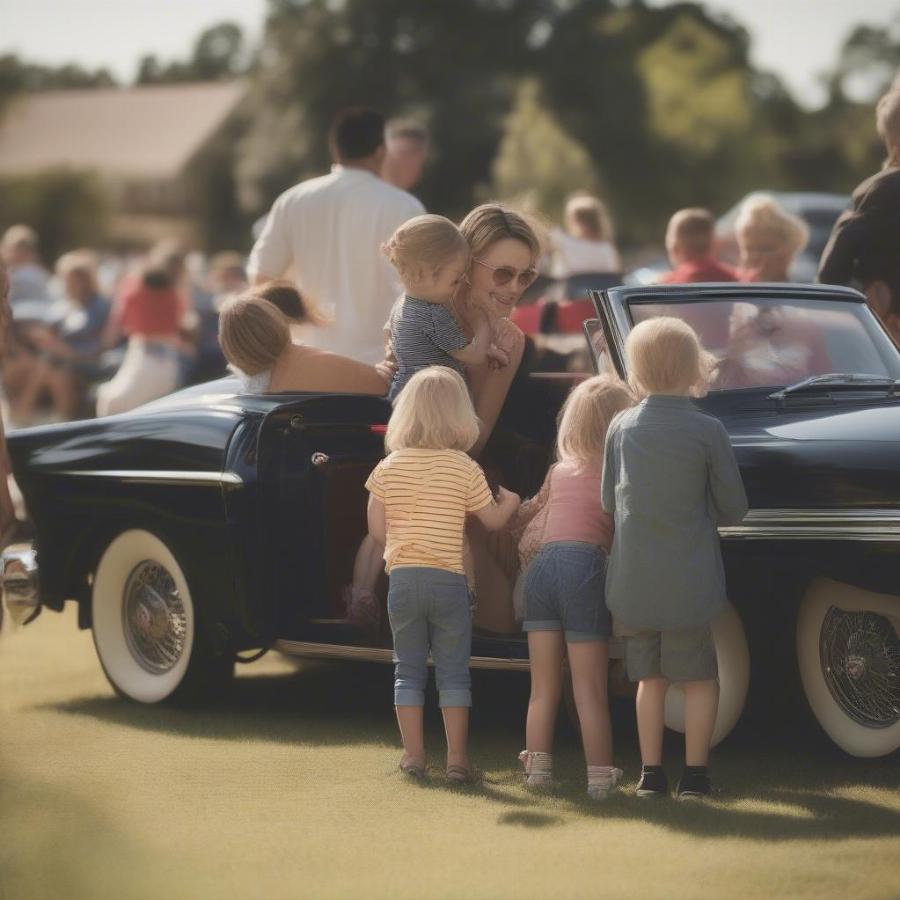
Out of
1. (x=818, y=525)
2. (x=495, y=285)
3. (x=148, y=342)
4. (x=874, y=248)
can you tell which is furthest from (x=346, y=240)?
(x=148, y=342)

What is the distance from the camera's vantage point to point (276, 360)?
7.32 meters

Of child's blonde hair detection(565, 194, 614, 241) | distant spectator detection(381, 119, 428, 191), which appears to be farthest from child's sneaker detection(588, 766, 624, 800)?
child's blonde hair detection(565, 194, 614, 241)

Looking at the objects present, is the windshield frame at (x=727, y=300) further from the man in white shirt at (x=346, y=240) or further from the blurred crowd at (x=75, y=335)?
the blurred crowd at (x=75, y=335)

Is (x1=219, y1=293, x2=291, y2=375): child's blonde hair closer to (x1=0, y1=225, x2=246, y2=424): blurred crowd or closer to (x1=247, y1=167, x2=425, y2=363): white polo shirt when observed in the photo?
(x1=247, y1=167, x2=425, y2=363): white polo shirt

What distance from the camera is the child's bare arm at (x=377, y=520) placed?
20.5 ft

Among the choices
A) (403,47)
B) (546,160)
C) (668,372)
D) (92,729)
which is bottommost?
(92,729)

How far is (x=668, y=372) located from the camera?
5.77 m

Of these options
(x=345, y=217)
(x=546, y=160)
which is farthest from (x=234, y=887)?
(x=546, y=160)

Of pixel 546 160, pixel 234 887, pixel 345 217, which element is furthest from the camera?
pixel 546 160

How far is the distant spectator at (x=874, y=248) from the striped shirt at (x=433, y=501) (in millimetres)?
2614

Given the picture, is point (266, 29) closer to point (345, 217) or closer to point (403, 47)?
point (403, 47)

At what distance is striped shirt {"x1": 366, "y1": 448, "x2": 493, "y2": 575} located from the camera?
20.0ft

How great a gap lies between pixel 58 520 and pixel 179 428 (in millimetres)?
866

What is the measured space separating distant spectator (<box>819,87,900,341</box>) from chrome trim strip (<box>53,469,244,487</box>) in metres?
2.76
